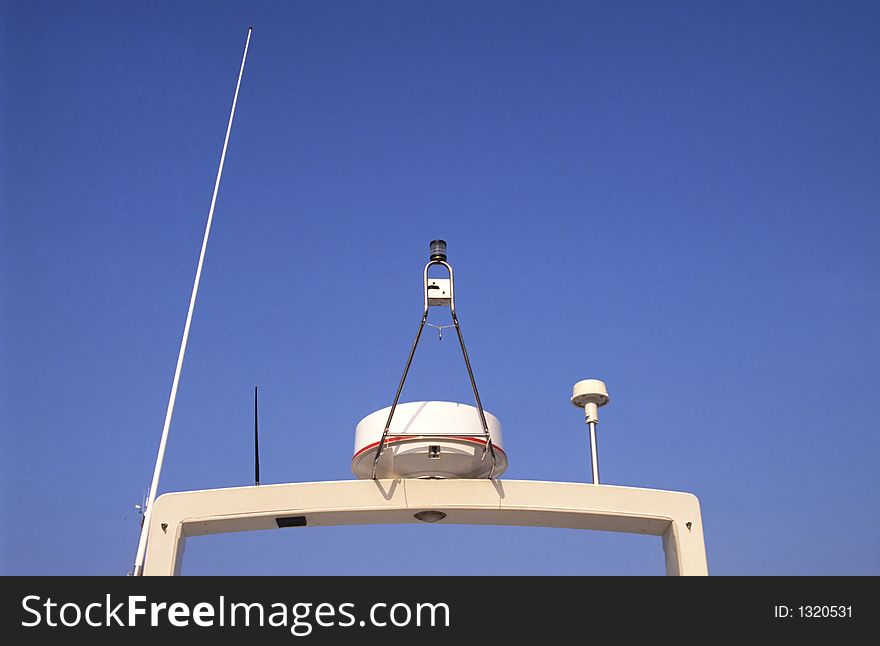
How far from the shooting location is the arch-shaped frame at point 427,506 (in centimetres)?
648

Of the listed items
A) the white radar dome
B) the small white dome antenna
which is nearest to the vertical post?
the small white dome antenna

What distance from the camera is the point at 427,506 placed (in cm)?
652

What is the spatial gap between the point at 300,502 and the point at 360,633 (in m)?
2.34

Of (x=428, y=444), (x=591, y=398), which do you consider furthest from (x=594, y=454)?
(x=428, y=444)

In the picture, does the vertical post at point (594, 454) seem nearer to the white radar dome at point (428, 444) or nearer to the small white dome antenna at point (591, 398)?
the small white dome antenna at point (591, 398)

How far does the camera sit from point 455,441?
6.52 m

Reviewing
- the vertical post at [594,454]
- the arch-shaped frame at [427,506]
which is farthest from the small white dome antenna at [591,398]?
the arch-shaped frame at [427,506]

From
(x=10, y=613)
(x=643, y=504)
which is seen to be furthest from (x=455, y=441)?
(x=10, y=613)

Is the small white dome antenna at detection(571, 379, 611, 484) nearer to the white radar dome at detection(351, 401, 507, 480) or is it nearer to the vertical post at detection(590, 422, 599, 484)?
the vertical post at detection(590, 422, 599, 484)

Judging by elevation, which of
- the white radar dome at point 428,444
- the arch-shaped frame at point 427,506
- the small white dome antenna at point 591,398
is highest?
the small white dome antenna at point 591,398

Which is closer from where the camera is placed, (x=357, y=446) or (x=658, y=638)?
(x=658, y=638)

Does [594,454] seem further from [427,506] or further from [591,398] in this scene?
[427,506]

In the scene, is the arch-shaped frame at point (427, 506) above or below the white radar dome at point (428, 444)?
below

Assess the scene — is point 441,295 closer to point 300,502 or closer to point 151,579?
point 300,502
